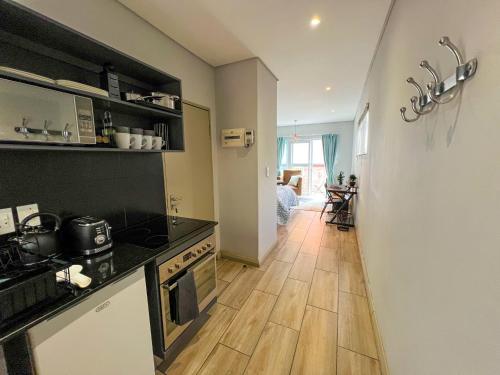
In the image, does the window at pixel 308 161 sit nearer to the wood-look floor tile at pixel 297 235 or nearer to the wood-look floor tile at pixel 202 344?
the wood-look floor tile at pixel 297 235

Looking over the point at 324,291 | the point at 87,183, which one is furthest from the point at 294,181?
the point at 87,183

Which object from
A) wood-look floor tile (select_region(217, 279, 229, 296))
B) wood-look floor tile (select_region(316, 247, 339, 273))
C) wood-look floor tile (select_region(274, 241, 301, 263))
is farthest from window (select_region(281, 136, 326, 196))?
wood-look floor tile (select_region(217, 279, 229, 296))

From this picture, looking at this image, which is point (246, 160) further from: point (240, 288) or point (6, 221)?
point (6, 221)

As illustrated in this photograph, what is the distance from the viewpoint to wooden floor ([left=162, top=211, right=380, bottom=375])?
1496 mm

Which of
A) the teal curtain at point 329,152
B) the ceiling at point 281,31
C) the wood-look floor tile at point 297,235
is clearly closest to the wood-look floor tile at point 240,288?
the wood-look floor tile at point 297,235

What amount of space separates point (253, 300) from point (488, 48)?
2.30 m

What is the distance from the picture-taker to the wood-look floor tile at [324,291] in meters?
2.10

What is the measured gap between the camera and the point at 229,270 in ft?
8.94

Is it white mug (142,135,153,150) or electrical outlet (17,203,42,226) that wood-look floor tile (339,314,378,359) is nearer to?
white mug (142,135,153,150)

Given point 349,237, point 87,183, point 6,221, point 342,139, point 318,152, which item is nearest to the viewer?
point 6,221

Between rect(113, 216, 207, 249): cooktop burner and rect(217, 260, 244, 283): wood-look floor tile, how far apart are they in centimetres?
105

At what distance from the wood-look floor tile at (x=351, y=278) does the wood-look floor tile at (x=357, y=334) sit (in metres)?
0.39

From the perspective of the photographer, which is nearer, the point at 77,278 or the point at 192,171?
the point at 77,278

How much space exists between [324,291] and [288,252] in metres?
0.97
